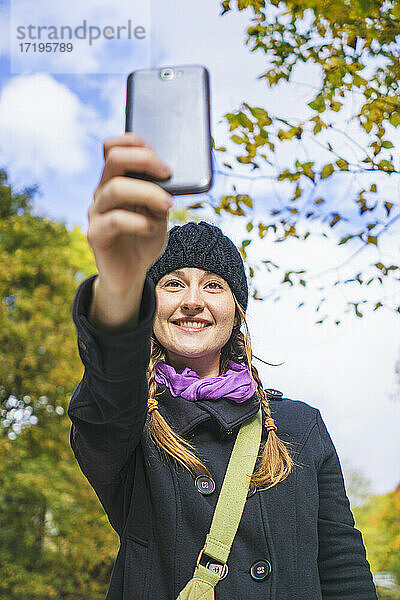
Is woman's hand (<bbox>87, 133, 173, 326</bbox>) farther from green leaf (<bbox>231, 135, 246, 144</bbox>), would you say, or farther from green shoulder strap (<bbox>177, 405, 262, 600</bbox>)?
green leaf (<bbox>231, 135, 246, 144</bbox>)

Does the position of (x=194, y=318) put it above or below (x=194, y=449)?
above

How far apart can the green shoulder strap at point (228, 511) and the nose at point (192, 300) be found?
0.37m

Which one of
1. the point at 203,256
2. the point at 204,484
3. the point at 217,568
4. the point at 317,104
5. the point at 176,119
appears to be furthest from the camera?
the point at 317,104

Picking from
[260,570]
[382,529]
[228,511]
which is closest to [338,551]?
[260,570]

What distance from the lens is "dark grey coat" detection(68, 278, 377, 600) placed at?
154 cm

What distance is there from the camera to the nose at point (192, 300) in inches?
77.2

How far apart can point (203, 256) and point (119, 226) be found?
1.06 meters

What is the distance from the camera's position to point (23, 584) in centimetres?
1159

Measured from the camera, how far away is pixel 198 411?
1838mm

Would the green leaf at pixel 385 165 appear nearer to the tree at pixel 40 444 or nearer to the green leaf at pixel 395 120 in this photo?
the green leaf at pixel 395 120

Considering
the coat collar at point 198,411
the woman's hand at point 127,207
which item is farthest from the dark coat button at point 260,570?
the woman's hand at point 127,207

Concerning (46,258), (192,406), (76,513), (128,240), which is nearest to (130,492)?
(192,406)

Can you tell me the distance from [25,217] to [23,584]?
696cm

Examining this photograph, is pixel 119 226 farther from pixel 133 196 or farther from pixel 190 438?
pixel 190 438
